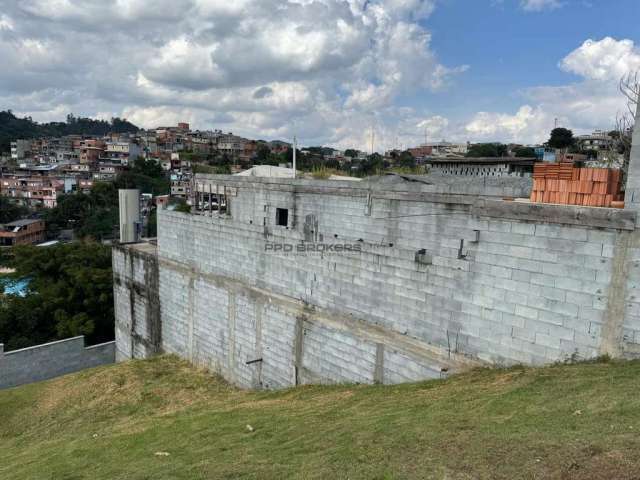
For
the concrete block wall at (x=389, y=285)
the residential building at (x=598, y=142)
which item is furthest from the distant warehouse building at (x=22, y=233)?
the residential building at (x=598, y=142)

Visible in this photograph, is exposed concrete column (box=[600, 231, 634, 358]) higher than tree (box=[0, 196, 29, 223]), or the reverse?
exposed concrete column (box=[600, 231, 634, 358])

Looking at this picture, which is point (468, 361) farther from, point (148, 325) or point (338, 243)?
point (148, 325)

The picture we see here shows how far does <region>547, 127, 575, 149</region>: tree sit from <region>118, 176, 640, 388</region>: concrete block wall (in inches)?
1738

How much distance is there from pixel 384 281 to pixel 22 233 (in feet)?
185

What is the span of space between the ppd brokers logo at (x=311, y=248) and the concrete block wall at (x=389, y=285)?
90 millimetres

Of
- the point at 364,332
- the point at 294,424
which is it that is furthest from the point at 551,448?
the point at 364,332

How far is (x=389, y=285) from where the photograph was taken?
9609 millimetres

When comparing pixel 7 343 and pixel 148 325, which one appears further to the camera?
Result: pixel 7 343

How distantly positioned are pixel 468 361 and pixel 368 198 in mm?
5700

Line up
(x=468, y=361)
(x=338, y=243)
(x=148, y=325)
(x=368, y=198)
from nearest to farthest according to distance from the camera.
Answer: (x=468, y=361) → (x=338, y=243) → (x=368, y=198) → (x=148, y=325)

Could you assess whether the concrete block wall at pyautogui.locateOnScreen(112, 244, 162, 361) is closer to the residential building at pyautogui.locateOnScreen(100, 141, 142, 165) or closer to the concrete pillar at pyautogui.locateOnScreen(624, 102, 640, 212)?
the concrete pillar at pyautogui.locateOnScreen(624, 102, 640, 212)

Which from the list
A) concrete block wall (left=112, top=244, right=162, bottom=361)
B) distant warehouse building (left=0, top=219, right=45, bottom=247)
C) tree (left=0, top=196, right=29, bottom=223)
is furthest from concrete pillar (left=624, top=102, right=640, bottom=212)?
tree (left=0, top=196, right=29, bottom=223)

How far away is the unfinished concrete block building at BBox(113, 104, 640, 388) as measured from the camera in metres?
7.10

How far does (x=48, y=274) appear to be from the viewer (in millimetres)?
25797
